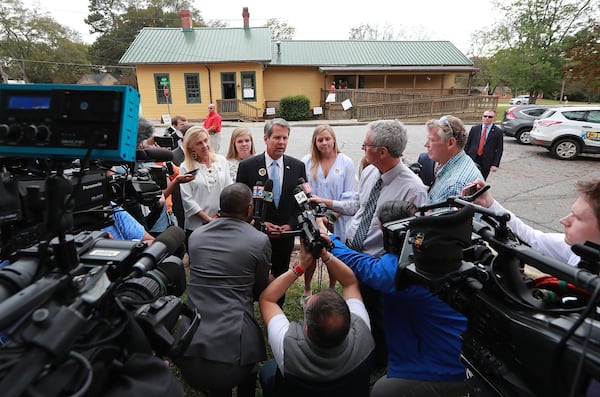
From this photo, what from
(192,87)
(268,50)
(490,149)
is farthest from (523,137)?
(192,87)

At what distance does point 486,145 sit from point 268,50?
20.2m

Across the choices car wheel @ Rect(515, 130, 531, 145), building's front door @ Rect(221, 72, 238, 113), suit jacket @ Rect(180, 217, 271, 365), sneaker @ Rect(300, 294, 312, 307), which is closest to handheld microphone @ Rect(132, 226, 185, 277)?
suit jacket @ Rect(180, 217, 271, 365)

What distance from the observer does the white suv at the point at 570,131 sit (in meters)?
11.5

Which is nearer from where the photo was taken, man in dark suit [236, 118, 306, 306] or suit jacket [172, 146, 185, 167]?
man in dark suit [236, 118, 306, 306]

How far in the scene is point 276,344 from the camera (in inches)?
77.9

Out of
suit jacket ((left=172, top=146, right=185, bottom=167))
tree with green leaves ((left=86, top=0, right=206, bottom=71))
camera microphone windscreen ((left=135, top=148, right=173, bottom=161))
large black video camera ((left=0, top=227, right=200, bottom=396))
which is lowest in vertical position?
suit jacket ((left=172, top=146, right=185, bottom=167))

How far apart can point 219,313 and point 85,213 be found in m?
0.95

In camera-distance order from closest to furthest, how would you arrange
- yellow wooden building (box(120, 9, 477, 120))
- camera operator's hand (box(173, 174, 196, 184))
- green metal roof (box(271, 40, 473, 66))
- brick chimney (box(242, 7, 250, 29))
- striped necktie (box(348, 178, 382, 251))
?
striped necktie (box(348, 178, 382, 251)), camera operator's hand (box(173, 174, 196, 184)), yellow wooden building (box(120, 9, 477, 120)), green metal roof (box(271, 40, 473, 66)), brick chimney (box(242, 7, 250, 29))

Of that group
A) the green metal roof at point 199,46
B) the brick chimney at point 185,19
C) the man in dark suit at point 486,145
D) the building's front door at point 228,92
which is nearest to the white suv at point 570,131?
the man in dark suit at point 486,145

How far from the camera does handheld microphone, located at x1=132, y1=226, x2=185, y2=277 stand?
1.25m

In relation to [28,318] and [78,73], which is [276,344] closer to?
[28,318]

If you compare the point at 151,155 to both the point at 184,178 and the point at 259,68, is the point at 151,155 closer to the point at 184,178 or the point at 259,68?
the point at 184,178

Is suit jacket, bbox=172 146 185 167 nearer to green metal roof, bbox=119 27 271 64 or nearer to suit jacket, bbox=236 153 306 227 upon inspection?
suit jacket, bbox=236 153 306 227

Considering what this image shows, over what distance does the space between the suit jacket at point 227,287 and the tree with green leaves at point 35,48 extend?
4127cm
